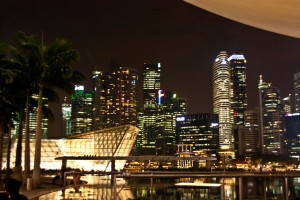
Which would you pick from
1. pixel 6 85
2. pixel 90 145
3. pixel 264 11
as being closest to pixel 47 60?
pixel 6 85

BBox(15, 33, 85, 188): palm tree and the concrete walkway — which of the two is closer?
the concrete walkway

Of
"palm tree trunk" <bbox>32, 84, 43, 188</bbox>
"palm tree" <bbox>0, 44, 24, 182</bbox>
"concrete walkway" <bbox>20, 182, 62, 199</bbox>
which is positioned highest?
"palm tree" <bbox>0, 44, 24, 182</bbox>

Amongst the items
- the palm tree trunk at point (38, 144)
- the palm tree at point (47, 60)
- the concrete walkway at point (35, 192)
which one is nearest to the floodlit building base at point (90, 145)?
the palm tree trunk at point (38, 144)

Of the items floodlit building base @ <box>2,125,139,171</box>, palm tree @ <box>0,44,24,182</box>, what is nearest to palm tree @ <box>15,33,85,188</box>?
palm tree @ <box>0,44,24,182</box>

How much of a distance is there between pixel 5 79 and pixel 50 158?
58.0 m

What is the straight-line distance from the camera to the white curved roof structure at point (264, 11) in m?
6.50

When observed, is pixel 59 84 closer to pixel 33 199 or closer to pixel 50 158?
pixel 33 199

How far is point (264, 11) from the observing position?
6980mm

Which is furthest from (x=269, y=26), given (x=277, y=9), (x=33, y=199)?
(x=33, y=199)

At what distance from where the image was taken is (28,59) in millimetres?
30719

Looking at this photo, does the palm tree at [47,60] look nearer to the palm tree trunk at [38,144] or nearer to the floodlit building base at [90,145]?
the palm tree trunk at [38,144]

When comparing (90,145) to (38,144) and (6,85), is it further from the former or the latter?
(38,144)

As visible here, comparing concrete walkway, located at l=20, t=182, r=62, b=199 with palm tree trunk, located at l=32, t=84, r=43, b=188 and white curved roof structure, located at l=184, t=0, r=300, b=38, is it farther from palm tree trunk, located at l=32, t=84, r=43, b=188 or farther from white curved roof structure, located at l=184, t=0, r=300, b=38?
white curved roof structure, located at l=184, t=0, r=300, b=38

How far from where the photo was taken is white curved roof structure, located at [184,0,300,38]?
650cm
